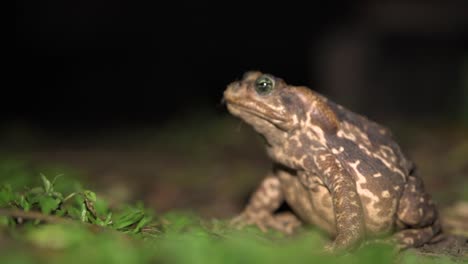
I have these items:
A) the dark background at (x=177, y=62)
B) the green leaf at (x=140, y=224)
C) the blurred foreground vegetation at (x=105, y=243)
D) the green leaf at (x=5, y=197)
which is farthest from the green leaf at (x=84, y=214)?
the dark background at (x=177, y=62)

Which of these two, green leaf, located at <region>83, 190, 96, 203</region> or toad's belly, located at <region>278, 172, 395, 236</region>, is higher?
toad's belly, located at <region>278, 172, 395, 236</region>

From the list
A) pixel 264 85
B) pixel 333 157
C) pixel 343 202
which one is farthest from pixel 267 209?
pixel 264 85

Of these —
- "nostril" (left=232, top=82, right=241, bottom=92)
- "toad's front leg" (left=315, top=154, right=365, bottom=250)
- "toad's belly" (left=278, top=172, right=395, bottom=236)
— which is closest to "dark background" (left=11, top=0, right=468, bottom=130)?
"toad's belly" (left=278, top=172, right=395, bottom=236)

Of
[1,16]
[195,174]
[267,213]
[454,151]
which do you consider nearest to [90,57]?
[1,16]

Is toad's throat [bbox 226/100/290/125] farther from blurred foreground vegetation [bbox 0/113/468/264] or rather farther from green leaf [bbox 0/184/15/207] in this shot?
green leaf [bbox 0/184/15/207]

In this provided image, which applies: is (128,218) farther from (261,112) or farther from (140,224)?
(261,112)

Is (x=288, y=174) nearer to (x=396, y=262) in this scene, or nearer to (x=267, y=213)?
(x=267, y=213)

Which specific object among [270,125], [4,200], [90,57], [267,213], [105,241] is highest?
[90,57]
